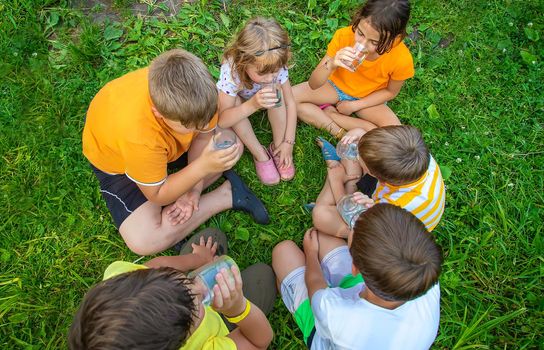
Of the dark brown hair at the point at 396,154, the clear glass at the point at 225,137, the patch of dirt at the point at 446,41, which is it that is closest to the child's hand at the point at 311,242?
the dark brown hair at the point at 396,154

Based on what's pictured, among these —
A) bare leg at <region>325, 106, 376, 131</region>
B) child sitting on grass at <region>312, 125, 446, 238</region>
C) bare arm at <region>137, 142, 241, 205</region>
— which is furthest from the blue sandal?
bare arm at <region>137, 142, 241, 205</region>

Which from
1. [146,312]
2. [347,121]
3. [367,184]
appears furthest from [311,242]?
[146,312]

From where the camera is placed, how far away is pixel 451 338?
268 cm

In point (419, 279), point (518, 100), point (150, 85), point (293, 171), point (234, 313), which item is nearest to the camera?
point (419, 279)

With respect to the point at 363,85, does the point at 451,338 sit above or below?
below

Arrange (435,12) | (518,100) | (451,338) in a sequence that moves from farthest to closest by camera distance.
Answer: (435,12) < (518,100) < (451,338)

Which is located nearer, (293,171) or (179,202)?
(179,202)

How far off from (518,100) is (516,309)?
1718 mm

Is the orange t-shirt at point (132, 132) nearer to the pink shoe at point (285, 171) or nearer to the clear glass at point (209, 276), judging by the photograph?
the clear glass at point (209, 276)

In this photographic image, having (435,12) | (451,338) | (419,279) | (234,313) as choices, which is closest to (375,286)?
(419,279)

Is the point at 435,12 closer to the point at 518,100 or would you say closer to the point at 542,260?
the point at 518,100

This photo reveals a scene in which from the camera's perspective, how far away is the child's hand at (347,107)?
3268mm

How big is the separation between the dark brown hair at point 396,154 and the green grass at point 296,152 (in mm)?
905

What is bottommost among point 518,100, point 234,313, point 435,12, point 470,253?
point 470,253
